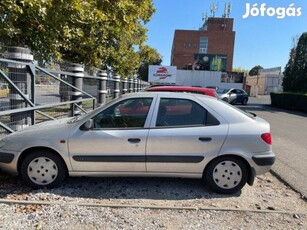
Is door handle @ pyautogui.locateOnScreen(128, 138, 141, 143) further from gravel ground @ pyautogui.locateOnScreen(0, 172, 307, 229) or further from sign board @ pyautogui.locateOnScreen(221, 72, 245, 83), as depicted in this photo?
sign board @ pyautogui.locateOnScreen(221, 72, 245, 83)

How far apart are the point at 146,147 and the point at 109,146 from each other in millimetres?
523

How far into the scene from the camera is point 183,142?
4461 mm

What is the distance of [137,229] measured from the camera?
348 centimetres

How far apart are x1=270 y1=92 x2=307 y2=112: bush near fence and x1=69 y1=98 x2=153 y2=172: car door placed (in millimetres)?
20966

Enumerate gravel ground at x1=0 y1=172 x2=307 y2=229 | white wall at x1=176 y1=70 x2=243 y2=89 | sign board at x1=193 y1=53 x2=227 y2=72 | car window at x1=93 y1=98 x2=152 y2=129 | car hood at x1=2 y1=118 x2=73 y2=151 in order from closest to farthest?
gravel ground at x1=0 y1=172 x2=307 y2=229
car hood at x1=2 y1=118 x2=73 y2=151
car window at x1=93 y1=98 x2=152 y2=129
white wall at x1=176 y1=70 x2=243 y2=89
sign board at x1=193 y1=53 x2=227 y2=72

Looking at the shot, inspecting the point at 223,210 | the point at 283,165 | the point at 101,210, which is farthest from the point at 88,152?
the point at 283,165

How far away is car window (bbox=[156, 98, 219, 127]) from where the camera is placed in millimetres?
4566

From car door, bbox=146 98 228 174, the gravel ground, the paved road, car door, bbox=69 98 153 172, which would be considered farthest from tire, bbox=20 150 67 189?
the paved road

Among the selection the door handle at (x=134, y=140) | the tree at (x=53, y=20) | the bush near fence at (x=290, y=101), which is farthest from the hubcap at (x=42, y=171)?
the bush near fence at (x=290, y=101)

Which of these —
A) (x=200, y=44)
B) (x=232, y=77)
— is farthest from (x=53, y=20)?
(x=200, y=44)

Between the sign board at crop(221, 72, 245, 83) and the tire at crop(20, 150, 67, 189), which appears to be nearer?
the tire at crop(20, 150, 67, 189)

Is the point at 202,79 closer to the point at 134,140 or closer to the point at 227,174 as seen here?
the point at 227,174

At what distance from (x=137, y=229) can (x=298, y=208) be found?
2.24m

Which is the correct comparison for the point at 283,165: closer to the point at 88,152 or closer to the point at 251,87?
the point at 88,152
